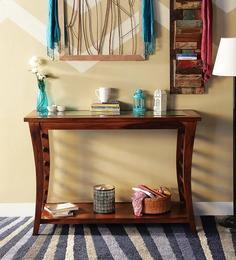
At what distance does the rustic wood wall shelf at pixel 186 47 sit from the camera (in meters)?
3.23

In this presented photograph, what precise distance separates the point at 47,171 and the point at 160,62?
111 centimetres

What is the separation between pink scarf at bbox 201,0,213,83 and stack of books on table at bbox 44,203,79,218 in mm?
1314

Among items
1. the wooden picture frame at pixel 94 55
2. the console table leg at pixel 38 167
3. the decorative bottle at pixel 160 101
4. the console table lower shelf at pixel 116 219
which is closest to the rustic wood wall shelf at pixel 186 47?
the decorative bottle at pixel 160 101

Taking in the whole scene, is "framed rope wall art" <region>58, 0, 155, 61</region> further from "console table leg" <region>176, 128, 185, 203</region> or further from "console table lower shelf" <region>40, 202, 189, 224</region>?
"console table lower shelf" <region>40, 202, 189, 224</region>

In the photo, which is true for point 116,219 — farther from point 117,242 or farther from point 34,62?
point 34,62

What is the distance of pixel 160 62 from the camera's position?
129 inches

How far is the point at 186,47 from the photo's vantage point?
10.7 feet

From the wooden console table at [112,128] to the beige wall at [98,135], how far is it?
17cm

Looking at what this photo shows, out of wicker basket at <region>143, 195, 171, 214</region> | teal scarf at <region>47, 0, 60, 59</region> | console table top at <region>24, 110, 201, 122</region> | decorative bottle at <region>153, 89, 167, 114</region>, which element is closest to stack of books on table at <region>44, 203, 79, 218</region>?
wicker basket at <region>143, 195, 171, 214</region>

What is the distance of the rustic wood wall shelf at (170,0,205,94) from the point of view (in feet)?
10.6

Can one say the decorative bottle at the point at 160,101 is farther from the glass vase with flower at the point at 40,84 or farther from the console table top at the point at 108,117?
the glass vase with flower at the point at 40,84

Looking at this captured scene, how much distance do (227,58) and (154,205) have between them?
107 centimetres

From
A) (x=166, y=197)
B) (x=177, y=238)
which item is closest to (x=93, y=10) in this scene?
(x=166, y=197)

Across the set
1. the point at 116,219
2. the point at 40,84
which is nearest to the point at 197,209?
the point at 116,219
